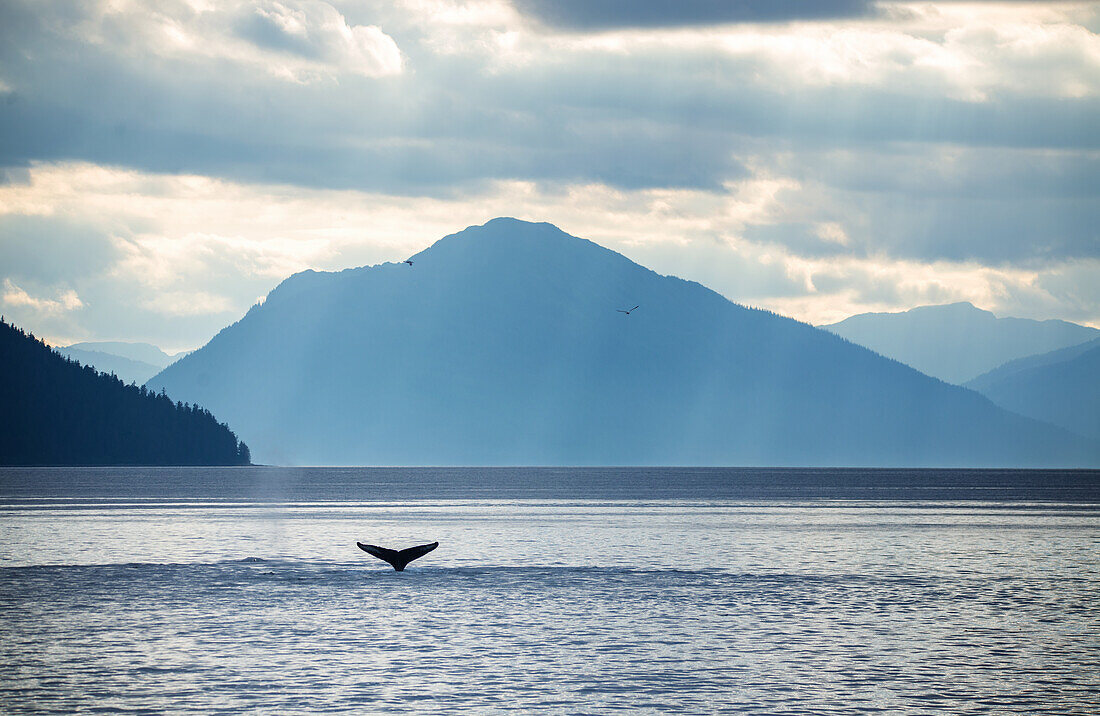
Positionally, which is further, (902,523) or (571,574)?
(902,523)

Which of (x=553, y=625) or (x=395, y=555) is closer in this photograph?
(x=553, y=625)

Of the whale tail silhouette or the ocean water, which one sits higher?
the whale tail silhouette

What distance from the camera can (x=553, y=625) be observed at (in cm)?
5847

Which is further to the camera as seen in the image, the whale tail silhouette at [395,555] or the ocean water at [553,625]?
the whale tail silhouette at [395,555]

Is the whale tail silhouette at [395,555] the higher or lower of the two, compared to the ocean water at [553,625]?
higher

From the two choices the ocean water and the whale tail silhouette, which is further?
the whale tail silhouette

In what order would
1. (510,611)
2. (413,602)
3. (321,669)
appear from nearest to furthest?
(321,669) < (510,611) < (413,602)

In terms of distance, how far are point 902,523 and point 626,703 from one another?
109 metres

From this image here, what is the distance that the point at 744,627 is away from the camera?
57.8 metres

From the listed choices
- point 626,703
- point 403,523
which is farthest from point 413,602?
point 403,523

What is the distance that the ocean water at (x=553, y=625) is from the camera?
42.4m

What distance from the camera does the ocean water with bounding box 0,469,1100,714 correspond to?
42406mm

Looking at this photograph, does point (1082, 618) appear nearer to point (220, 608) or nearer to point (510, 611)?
point (510, 611)

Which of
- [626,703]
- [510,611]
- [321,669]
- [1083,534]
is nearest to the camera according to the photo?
[626,703]
